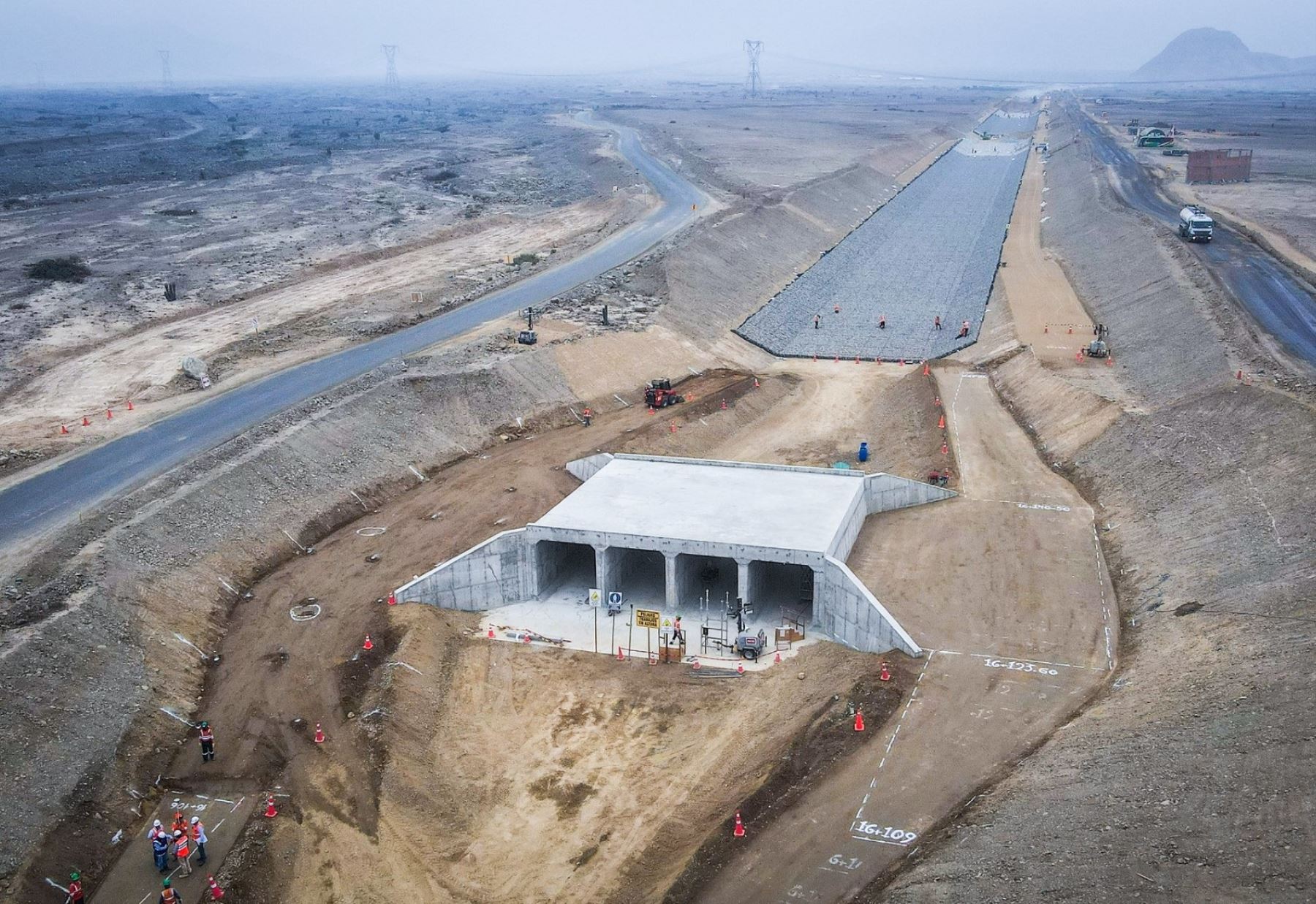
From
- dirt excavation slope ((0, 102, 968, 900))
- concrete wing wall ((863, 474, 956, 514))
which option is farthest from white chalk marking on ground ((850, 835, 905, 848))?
concrete wing wall ((863, 474, 956, 514))

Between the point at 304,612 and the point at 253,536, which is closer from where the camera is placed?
the point at 304,612

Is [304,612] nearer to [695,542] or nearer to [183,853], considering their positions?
[183,853]

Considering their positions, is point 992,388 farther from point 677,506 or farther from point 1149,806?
point 1149,806

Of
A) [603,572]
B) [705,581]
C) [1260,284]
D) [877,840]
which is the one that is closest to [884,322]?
[1260,284]

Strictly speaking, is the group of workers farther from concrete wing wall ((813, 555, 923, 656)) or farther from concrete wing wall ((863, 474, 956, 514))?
concrete wing wall ((813, 555, 923, 656))

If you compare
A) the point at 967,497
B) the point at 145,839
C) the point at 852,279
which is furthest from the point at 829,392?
the point at 145,839

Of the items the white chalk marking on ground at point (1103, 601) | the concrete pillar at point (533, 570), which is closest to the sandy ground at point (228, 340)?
the concrete pillar at point (533, 570)

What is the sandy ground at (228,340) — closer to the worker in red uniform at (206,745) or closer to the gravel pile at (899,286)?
the gravel pile at (899,286)

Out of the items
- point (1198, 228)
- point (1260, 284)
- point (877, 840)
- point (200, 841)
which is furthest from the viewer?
point (1198, 228)
